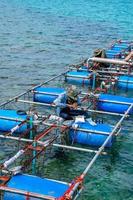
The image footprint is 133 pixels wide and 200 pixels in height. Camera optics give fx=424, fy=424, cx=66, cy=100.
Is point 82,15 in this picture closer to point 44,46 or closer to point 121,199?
point 44,46

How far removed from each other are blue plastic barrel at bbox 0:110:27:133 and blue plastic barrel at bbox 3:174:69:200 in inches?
311

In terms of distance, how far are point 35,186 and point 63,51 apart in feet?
133

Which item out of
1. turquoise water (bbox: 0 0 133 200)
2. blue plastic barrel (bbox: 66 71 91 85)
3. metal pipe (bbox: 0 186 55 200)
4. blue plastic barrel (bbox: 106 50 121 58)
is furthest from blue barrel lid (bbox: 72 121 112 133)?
blue plastic barrel (bbox: 106 50 121 58)

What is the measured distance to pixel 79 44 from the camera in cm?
6331

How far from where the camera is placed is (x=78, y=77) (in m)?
39.8

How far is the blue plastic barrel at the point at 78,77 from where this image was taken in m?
39.6

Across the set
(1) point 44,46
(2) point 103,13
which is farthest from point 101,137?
(2) point 103,13

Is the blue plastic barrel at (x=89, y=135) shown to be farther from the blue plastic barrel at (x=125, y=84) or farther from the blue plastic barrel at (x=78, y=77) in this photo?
the blue plastic barrel at (x=78, y=77)

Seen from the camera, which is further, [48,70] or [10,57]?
[10,57]

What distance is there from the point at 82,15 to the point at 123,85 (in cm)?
6464

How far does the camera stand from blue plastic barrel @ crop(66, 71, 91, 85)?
39.6 metres

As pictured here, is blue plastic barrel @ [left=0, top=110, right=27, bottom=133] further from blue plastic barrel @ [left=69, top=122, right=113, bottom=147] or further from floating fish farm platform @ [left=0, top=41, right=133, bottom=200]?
blue plastic barrel @ [left=69, top=122, right=113, bottom=147]

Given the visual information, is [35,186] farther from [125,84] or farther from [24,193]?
[125,84]

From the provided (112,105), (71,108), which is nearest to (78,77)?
(112,105)
